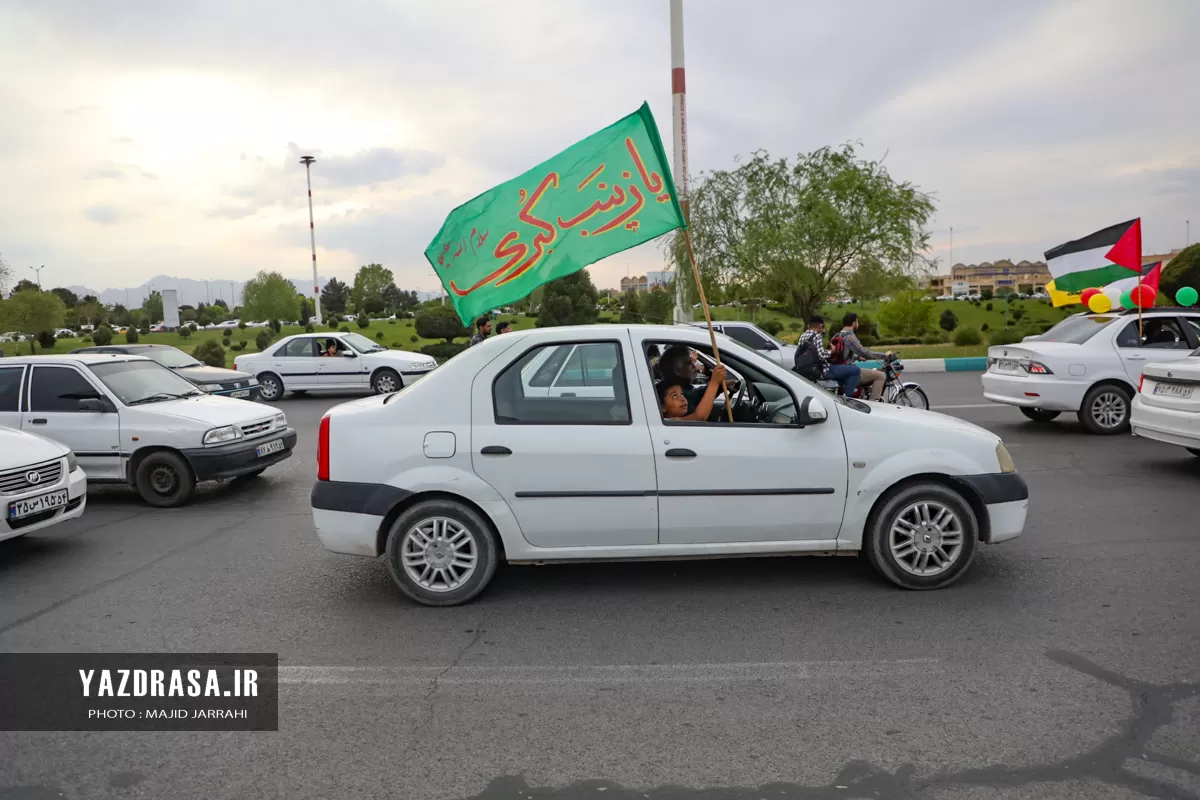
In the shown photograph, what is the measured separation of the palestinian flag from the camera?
1288 centimetres

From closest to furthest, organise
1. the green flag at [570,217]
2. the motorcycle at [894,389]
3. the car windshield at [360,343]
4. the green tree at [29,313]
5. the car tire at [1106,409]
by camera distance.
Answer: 1. the green flag at [570,217]
2. the car tire at [1106,409]
3. the motorcycle at [894,389]
4. the car windshield at [360,343]
5. the green tree at [29,313]

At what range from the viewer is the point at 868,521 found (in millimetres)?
5078

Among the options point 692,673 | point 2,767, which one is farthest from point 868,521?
point 2,767

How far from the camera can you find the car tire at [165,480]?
8.30 m

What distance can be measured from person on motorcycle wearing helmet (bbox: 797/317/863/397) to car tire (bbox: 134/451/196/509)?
23.7 feet

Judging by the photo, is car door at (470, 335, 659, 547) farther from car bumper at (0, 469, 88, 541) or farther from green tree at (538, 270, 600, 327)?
green tree at (538, 270, 600, 327)

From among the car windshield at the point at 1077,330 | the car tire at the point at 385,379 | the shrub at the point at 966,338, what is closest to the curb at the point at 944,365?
the shrub at the point at 966,338

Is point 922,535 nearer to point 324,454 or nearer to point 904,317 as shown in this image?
point 324,454

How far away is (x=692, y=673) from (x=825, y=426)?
1.74m

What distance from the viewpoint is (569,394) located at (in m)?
5.08

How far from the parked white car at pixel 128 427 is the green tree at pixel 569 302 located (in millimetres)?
37104

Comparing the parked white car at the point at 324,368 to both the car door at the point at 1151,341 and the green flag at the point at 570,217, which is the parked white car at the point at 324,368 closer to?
the car door at the point at 1151,341

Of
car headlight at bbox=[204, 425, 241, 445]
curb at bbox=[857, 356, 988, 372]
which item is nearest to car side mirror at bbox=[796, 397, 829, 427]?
car headlight at bbox=[204, 425, 241, 445]

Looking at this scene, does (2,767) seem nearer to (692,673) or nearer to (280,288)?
(692,673)
